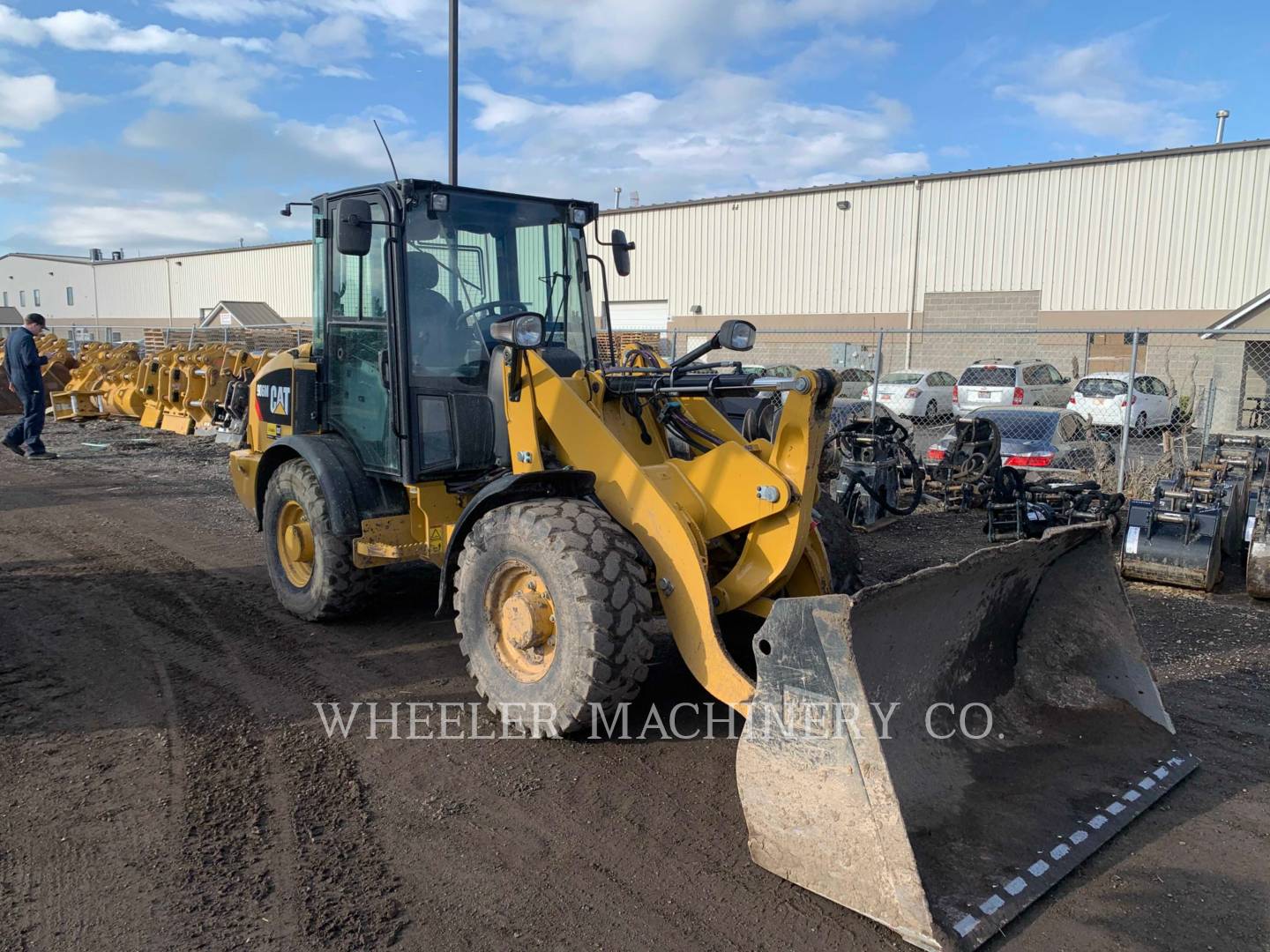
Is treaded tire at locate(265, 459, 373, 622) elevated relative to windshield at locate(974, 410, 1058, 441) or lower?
lower

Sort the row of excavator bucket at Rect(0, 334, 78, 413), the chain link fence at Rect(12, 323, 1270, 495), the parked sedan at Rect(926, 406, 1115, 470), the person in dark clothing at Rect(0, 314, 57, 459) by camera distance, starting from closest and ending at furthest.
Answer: the parked sedan at Rect(926, 406, 1115, 470) < the chain link fence at Rect(12, 323, 1270, 495) < the person in dark clothing at Rect(0, 314, 57, 459) < the row of excavator bucket at Rect(0, 334, 78, 413)

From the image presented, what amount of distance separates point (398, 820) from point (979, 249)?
87.4ft

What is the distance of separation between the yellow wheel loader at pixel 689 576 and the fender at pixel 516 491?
14 millimetres

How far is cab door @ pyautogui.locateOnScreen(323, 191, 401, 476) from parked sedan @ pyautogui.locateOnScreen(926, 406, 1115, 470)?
23.1 feet

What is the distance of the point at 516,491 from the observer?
4219 mm

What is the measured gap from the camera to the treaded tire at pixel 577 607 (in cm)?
374

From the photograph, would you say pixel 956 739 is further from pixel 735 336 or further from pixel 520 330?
pixel 520 330

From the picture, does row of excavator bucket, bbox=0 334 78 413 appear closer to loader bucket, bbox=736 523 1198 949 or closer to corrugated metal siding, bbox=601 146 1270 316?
corrugated metal siding, bbox=601 146 1270 316

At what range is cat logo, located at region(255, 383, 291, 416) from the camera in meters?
5.90

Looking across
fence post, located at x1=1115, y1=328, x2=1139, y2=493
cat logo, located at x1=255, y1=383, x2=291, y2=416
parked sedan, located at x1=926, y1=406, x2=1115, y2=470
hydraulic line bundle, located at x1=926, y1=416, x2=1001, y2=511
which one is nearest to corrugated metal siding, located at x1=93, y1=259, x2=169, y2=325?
parked sedan, located at x1=926, y1=406, x2=1115, y2=470

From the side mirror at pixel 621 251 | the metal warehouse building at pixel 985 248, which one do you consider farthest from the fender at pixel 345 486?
the metal warehouse building at pixel 985 248

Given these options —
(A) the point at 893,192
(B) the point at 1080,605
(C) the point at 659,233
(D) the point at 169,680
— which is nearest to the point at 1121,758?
(B) the point at 1080,605

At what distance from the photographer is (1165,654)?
215 inches

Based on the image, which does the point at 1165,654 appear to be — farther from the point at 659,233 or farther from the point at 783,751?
the point at 659,233
